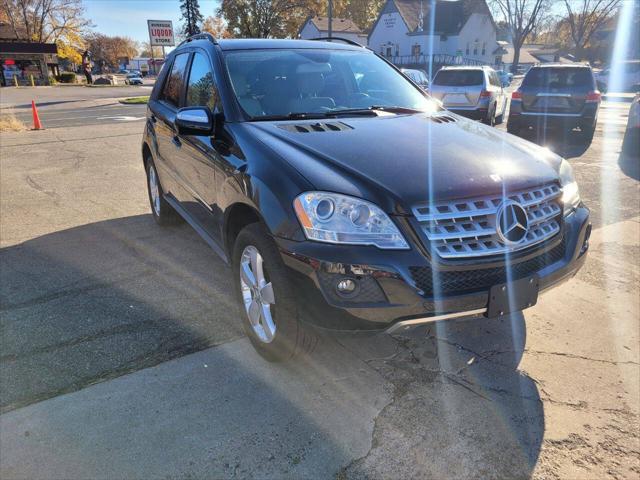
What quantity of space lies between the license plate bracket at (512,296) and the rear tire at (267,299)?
2.93 ft

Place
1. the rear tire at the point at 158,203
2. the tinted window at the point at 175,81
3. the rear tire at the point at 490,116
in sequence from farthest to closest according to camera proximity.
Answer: the rear tire at the point at 490,116
the rear tire at the point at 158,203
the tinted window at the point at 175,81

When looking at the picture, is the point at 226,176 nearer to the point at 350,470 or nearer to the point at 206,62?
the point at 206,62

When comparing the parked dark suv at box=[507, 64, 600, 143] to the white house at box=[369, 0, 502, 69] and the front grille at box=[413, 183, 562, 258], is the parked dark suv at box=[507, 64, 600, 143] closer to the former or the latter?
the front grille at box=[413, 183, 562, 258]

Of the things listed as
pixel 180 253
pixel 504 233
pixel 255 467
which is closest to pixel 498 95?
pixel 180 253

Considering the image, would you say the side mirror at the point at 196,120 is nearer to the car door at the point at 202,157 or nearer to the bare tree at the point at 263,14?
the car door at the point at 202,157

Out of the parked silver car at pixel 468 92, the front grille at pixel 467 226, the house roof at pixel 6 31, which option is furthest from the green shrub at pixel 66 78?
the front grille at pixel 467 226

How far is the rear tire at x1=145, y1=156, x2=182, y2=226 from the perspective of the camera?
16.7 ft

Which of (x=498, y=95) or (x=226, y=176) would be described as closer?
(x=226, y=176)

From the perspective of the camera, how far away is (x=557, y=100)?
10.7 metres

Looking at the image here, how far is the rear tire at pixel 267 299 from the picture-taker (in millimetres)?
2457

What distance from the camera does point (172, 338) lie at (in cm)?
316

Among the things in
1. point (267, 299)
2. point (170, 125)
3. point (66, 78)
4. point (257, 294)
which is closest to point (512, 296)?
point (267, 299)

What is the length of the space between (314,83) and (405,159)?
1.39 m

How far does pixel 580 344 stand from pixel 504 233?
1281 millimetres
